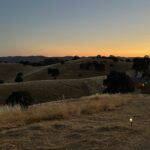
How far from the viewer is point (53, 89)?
66375 mm

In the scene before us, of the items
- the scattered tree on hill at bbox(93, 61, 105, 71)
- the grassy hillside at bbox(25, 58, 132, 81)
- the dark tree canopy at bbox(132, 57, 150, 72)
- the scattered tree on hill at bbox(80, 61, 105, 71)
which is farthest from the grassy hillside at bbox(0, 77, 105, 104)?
the scattered tree on hill at bbox(80, 61, 105, 71)

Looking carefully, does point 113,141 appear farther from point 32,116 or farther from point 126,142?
point 32,116

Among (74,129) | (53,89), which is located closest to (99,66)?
(53,89)

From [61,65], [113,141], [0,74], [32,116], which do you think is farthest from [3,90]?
[0,74]

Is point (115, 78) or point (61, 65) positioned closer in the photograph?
point (115, 78)

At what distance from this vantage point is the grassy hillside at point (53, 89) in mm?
61719

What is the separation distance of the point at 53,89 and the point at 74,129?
5379cm

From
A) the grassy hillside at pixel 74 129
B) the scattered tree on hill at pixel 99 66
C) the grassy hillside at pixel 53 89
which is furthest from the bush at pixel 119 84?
the scattered tree on hill at pixel 99 66

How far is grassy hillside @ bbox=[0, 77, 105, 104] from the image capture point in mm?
61719

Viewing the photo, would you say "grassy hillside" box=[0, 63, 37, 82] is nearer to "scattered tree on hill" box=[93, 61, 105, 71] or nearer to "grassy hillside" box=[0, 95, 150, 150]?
"scattered tree on hill" box=[93, 61, 105, 71]

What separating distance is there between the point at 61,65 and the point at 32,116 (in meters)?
116

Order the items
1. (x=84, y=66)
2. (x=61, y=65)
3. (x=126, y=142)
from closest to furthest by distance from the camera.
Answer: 1. (x=126, y=142)
2. (x=84, y=66)
3. (x=61, y=65)

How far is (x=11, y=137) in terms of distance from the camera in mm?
11266

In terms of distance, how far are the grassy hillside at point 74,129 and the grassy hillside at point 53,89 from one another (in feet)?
133
